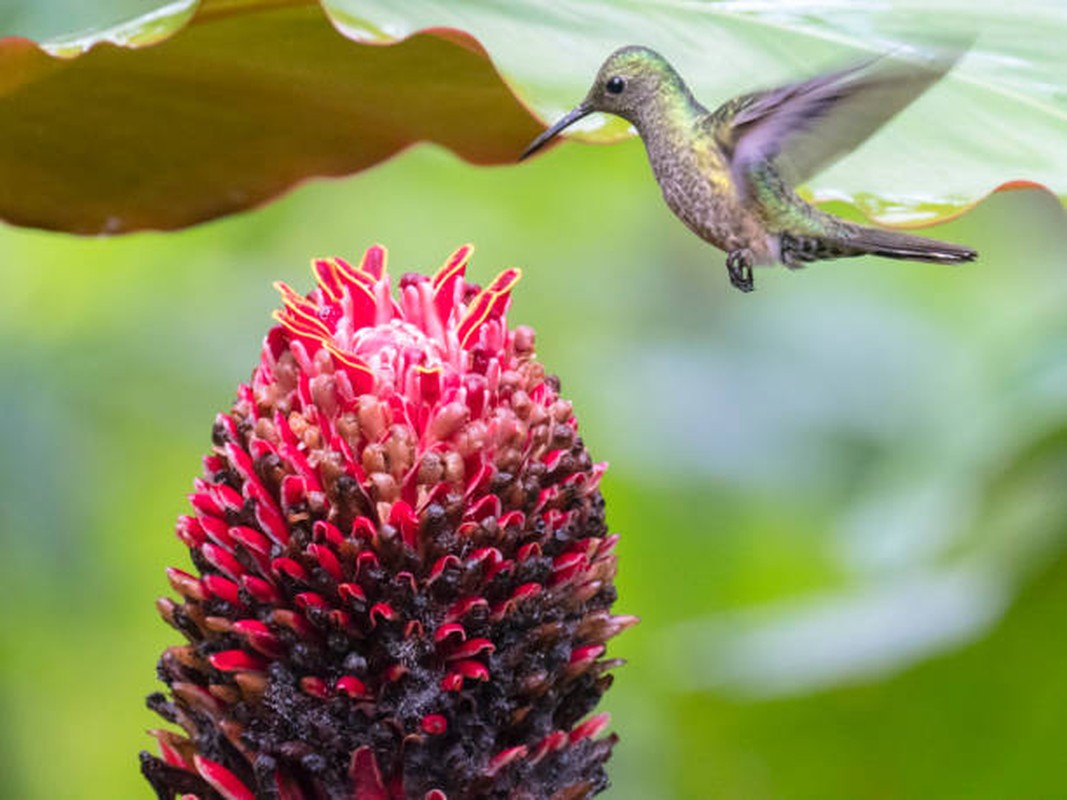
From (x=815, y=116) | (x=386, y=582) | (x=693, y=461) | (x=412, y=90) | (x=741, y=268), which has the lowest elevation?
(x=693, y=461)

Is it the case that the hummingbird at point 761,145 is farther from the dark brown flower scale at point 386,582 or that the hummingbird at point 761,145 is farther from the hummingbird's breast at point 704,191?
the dark brown flower scale at point 386,582

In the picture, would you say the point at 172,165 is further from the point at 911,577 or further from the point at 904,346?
the point at 904,346

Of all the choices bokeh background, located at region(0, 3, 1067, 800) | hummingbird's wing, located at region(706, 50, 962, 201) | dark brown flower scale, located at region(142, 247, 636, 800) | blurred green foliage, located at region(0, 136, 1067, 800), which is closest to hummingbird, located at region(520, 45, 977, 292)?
hummingbird's wing, located at region(706, 50, 962, 201)

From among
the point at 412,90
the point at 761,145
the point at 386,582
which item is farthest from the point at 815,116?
the point at 412,90

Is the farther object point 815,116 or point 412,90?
point 412,90

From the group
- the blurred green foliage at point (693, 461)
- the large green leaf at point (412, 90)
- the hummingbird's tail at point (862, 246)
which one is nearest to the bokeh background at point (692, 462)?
the blurred green foliage at point (693, 461)

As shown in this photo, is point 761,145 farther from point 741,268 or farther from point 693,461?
point 693,461
